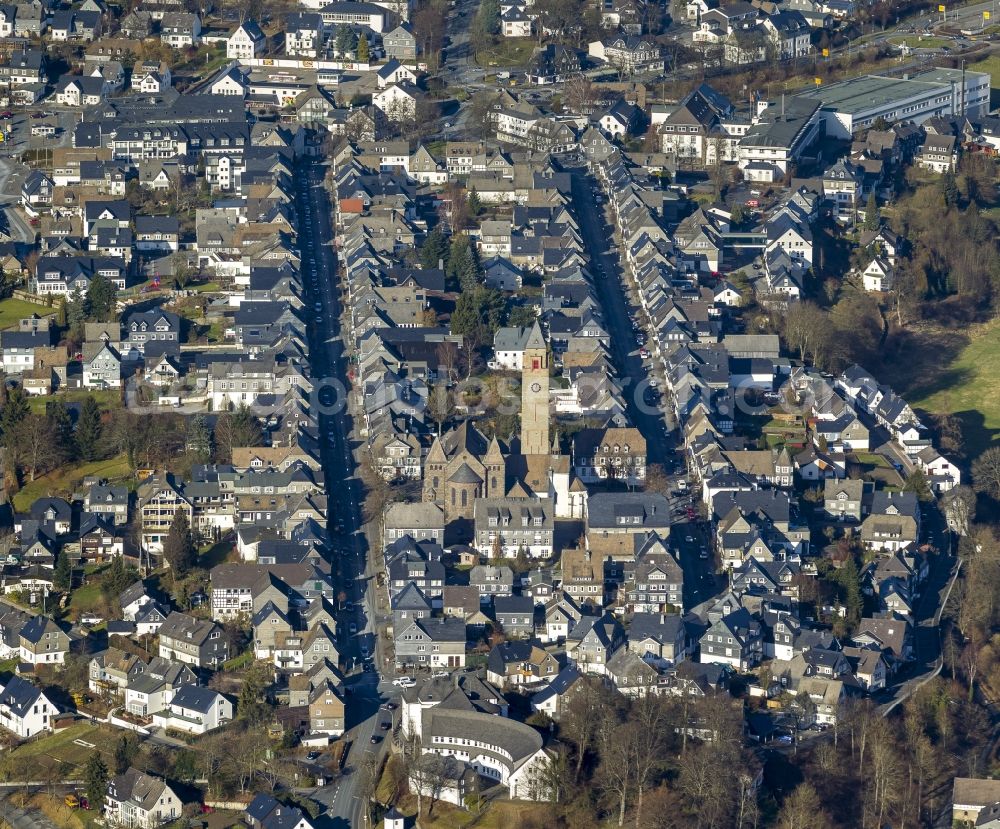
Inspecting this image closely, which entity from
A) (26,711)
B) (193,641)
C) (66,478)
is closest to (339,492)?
(66,478)

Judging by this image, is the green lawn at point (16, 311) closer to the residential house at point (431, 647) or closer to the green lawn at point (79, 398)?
the green lawn at point (79, 398)

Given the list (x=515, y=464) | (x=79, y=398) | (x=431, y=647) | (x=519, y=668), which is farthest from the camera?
(x=79, y=398)

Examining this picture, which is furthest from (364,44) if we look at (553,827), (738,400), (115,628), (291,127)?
(553,827)

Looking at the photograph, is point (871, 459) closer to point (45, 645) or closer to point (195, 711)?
point (195, 711)

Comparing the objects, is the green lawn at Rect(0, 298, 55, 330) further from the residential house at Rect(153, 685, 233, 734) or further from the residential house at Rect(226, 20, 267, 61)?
the residential house at Rect(226, 20, 267, 61)

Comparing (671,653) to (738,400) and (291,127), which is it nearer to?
(738,400)

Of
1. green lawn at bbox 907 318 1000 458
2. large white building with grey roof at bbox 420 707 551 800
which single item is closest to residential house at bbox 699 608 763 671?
large white building with grey roof at bbox 420 707 551 800
